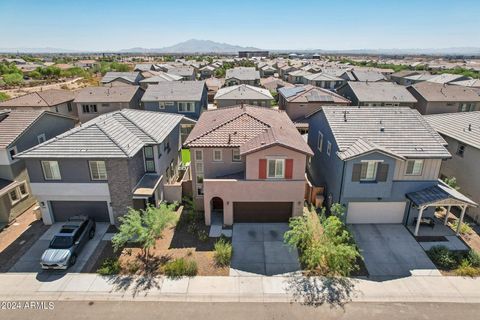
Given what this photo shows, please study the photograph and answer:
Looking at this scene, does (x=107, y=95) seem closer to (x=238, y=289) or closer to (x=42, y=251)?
(x=42, y=251)

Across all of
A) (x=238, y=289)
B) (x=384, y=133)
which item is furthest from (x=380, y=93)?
(x=238, y=289)

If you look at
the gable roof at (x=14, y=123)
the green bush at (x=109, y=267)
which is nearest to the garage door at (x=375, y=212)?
the green bush at (x=109, y=267)

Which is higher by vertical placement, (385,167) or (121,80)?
(121,80)

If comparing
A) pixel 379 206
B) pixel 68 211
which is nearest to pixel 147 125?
pixel 68 211

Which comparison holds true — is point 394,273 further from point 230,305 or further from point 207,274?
point 207,274

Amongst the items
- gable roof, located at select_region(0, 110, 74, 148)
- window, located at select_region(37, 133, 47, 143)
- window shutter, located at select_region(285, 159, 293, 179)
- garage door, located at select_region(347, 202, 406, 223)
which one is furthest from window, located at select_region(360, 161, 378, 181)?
window, located at select_region(37, 133, 47, 143)

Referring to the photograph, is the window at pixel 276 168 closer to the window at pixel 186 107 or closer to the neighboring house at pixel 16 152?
the neighboring house at pixel 16 152
